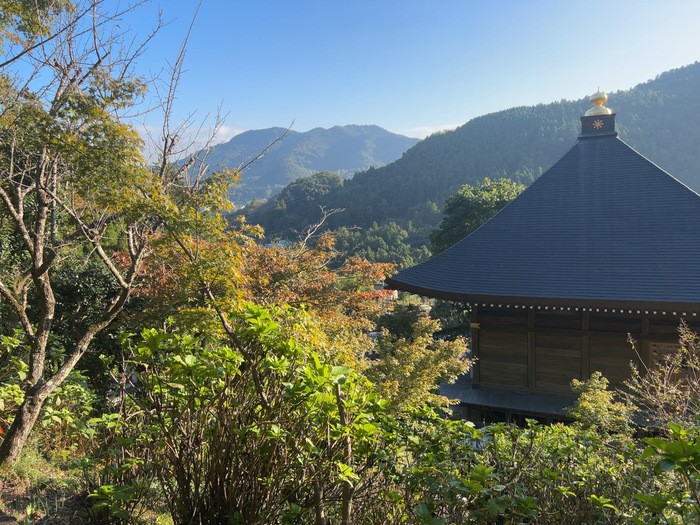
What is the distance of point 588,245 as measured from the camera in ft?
25.5

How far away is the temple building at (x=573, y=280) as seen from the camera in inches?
267

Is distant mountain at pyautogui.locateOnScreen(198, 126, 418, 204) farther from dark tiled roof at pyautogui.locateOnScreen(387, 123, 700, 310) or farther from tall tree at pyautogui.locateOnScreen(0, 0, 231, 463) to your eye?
tall tree at pyautogui.locateOnScreen(0, 0, 231, 463)

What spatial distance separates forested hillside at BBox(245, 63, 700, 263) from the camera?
4388 centimetres

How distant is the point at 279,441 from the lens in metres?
1.72

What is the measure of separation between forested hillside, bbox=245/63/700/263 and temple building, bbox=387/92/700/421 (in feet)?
99.3

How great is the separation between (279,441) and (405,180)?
50.8m

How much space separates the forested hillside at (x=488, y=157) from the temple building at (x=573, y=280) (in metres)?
30.3

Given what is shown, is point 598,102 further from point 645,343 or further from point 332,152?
point 332,152

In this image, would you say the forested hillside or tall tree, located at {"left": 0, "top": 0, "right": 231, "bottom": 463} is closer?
tall tree, located at {"left": 0, "top": 0, "right": 231, "bottom": 463}

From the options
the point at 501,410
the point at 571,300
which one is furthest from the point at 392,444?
the point at 501,410

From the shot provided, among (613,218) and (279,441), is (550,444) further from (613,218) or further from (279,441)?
(613,218)

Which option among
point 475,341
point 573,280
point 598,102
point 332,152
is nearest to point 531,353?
point 475,341

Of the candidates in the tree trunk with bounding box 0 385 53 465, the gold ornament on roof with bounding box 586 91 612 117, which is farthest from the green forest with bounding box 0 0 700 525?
the gold ornament on roof with bounding box 586 91 612 117

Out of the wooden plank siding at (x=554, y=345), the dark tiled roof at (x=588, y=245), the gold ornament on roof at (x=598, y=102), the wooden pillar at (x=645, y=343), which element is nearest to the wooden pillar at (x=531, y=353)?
the wooden plank siding at (x=554, y=345)
